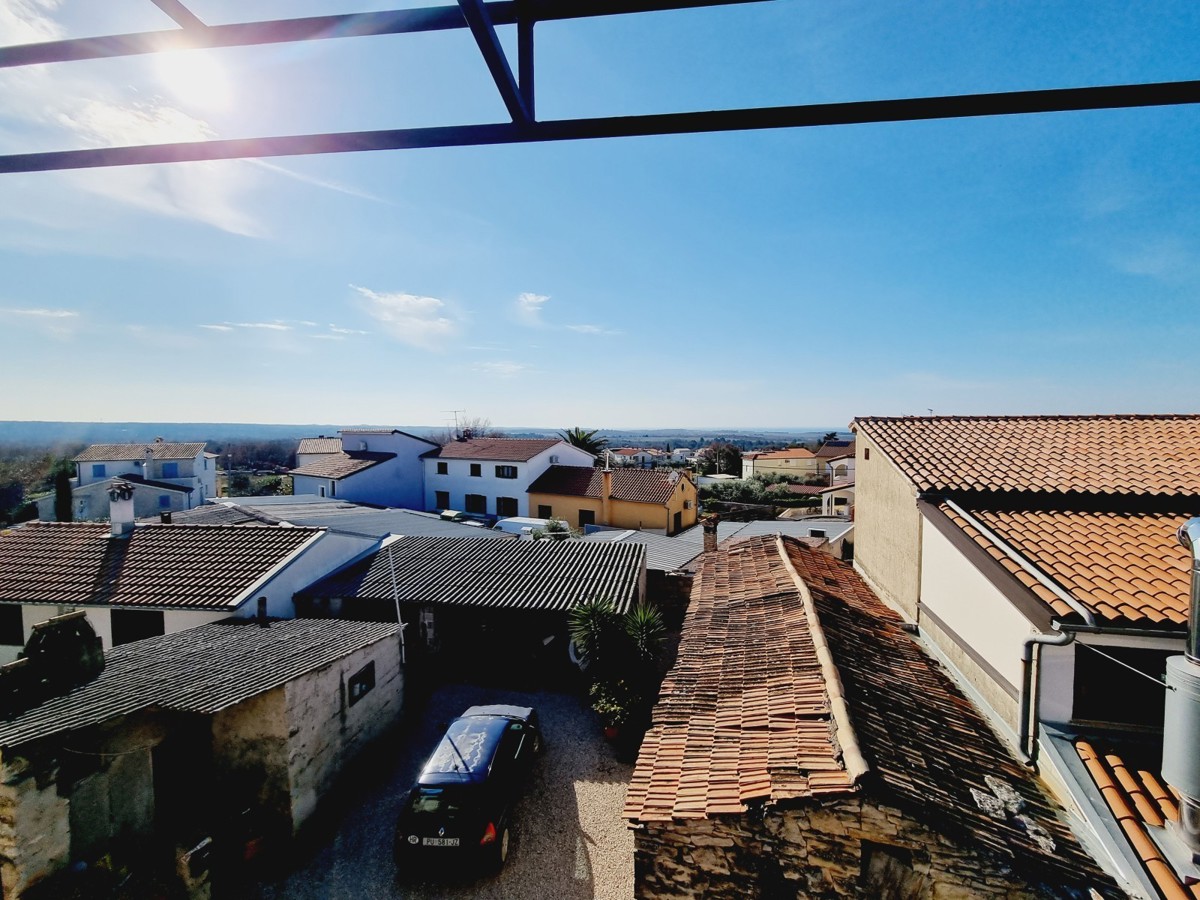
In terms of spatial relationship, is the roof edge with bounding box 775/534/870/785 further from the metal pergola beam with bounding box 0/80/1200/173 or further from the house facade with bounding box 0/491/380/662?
the house facade with bounding box 0/491/380/662

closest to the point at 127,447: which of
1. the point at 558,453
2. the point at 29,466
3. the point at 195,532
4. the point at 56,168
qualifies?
the point at 29,466

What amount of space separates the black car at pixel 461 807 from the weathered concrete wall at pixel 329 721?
1838 millimetres

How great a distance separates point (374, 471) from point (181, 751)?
31493 millimetres

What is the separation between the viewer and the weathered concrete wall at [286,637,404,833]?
27.3ft

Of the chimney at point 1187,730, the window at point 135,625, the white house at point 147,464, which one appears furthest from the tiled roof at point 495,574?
the white house at point 147,464

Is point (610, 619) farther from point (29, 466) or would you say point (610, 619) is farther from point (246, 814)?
point (29, 466)

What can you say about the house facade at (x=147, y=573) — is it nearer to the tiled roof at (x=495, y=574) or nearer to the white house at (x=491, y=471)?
the tiled roof at (x=495, y=574)

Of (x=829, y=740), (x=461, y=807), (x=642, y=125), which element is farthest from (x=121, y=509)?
(x=642, y=125)

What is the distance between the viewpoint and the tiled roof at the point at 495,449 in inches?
1471

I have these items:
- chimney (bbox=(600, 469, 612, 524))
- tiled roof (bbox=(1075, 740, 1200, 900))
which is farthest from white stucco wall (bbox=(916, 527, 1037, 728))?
chimney (bbox=(600, 469, 612, 524))

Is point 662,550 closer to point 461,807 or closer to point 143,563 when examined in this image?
point 461,807

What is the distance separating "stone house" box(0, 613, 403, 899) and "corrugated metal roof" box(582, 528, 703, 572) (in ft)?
34.1

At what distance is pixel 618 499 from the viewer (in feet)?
107

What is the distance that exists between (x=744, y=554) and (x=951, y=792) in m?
9.89
